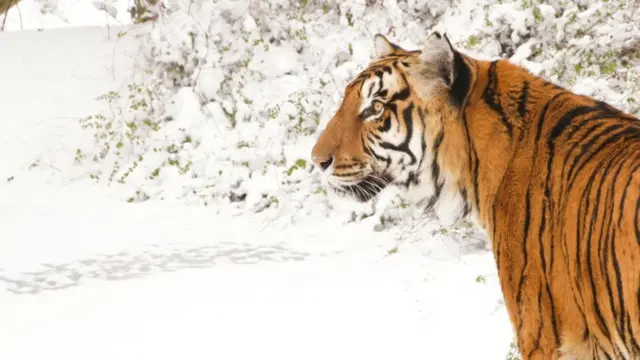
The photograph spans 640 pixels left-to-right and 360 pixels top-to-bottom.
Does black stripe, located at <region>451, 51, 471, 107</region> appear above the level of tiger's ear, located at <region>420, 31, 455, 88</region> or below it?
below

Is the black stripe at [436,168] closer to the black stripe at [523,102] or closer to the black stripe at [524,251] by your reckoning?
the black stripe at [523,102]

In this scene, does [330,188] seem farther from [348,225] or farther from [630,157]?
[348,225]

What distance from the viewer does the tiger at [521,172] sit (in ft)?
8.61

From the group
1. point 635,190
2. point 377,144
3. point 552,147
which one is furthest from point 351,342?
point 635,190

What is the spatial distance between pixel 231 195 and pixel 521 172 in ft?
20.4

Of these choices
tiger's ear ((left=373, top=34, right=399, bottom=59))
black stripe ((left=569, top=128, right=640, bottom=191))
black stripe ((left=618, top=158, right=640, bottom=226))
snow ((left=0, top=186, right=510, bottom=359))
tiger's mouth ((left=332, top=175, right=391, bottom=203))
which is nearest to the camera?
black stripe ((left=618, top=158, right=640, bottom=226))

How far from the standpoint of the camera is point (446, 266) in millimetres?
6457

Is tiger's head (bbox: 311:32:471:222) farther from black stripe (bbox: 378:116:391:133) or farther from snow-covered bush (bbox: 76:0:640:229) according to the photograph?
snow-covered bush (bbox: 76:0:640:229)

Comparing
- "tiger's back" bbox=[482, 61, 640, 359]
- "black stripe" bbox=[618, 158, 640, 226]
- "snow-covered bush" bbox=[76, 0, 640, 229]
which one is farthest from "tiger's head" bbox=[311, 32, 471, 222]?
"snow-covered bush" bbox=[76, 0, 640, 229]

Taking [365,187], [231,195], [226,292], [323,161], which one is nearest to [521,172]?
[365,187]

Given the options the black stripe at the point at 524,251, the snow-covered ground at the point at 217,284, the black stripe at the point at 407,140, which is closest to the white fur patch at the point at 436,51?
the black stripe at the point at 407,140

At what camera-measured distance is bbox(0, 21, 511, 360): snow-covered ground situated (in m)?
5.32

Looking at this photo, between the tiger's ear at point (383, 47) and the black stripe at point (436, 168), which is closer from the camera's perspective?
the black stripe at point (436, 168)

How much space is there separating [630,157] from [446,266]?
12.6ft
